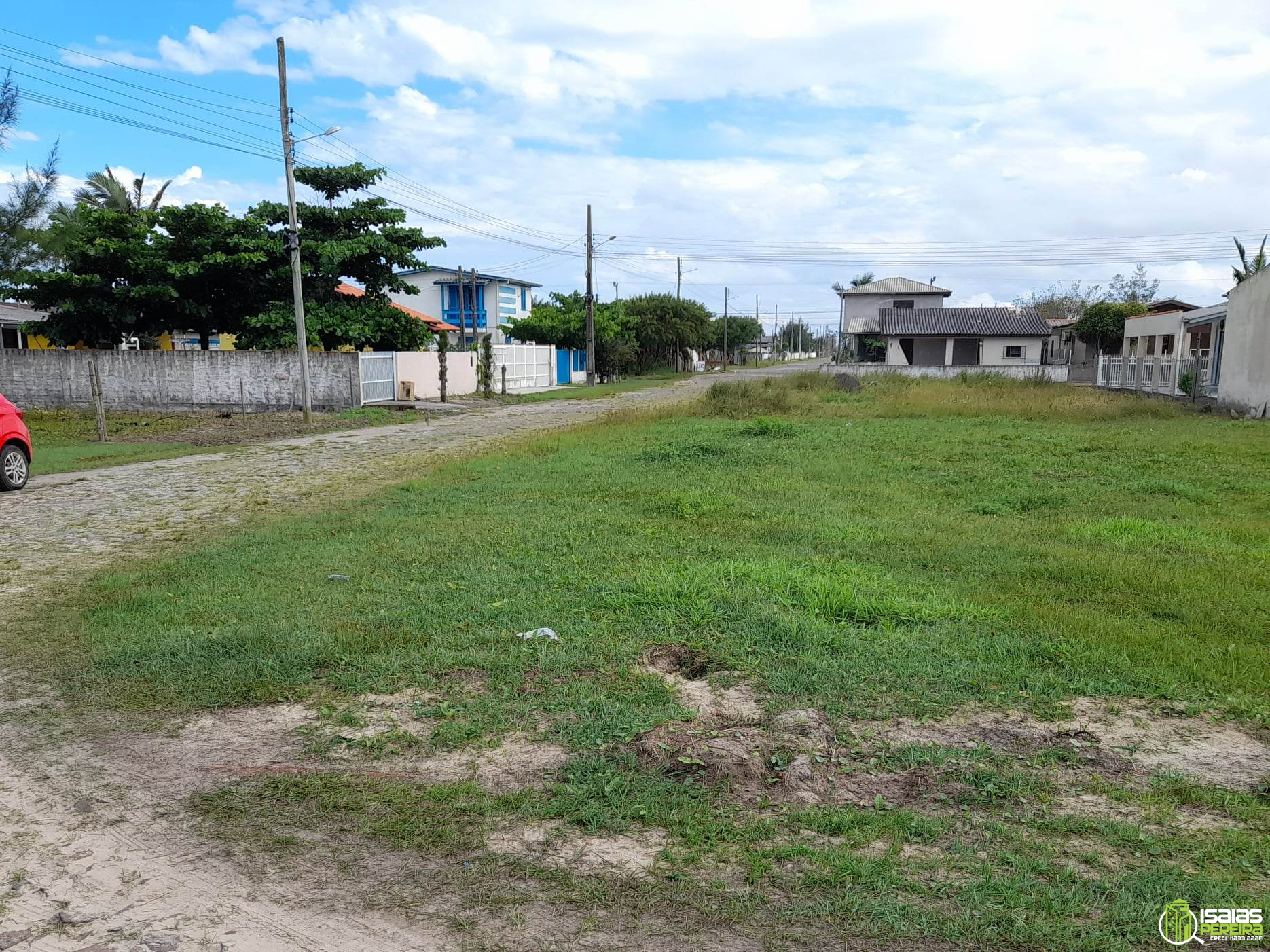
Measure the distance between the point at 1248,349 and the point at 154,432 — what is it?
87.2 ft

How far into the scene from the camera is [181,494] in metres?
12.2

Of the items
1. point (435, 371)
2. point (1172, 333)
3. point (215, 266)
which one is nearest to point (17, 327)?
point (215, 266)

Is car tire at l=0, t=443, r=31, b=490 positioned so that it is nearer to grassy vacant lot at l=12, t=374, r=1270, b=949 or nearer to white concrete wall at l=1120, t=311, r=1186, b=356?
grassy vacant lot at l=12, t=374, r=1270, b=949

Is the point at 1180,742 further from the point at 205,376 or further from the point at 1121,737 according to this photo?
the point at 205,376

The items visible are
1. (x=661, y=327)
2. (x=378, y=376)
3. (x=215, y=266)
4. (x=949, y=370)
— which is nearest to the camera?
(x=215, y=266)

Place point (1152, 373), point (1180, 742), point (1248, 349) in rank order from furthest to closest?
point (1152, 373) → point (1248, 349) → point (1180, 742)

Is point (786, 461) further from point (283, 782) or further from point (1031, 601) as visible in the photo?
point (283, 782)

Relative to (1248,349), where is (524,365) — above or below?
below

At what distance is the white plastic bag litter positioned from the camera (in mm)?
5488

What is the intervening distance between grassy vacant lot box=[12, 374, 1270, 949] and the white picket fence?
71.6ft

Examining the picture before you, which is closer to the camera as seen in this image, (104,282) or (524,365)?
(104,282)

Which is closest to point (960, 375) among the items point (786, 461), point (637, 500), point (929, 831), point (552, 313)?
point (552, 313)

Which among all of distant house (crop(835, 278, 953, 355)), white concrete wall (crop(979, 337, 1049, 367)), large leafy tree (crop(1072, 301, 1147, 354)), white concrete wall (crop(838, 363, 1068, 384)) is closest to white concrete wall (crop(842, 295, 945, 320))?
distant house (crop(835, 278, 953, 355))

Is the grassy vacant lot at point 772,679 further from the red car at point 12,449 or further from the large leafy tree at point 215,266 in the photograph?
the large leafy tree at point 215,266
